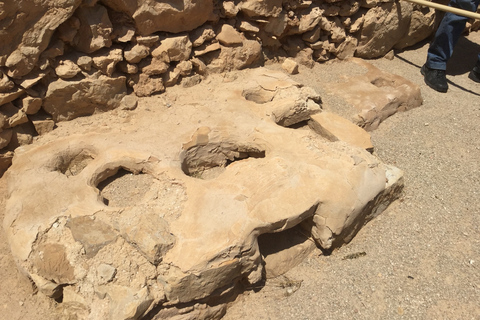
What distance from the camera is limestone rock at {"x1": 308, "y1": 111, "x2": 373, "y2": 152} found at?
3152 millimetres

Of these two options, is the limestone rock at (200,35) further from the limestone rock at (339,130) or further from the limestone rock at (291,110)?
the limestone rock at (339,130)

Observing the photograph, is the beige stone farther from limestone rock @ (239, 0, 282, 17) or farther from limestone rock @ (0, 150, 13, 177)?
limestone rock @ (239, 0, 282, 17)

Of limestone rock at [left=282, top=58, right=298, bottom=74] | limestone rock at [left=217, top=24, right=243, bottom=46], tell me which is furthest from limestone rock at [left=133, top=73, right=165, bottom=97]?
limestone rock at [left=282, top=58, right=298, bottom=74]

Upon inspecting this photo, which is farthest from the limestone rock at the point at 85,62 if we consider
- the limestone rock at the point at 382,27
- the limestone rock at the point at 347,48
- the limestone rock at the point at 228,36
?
the limestone rock at the point at 382,27

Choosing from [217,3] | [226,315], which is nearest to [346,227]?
[226,315]

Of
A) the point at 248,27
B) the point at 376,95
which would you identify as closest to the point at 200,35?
the point at 248,27

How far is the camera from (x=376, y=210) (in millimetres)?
2830

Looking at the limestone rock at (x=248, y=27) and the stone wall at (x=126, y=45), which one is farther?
the limestone rock at (x=248, y=27)

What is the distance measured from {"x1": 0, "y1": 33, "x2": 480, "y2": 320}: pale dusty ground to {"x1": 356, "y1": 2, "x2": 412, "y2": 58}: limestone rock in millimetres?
1644

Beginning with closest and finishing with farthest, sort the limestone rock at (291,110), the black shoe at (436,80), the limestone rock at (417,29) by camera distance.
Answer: the limestone rock at (291,110), the black shoe at (436,80), the limestone rock at (417,29)

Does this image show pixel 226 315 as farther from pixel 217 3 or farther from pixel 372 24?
pixel 372 24

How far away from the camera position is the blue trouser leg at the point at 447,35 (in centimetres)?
421

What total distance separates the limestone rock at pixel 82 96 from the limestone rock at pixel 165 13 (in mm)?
517

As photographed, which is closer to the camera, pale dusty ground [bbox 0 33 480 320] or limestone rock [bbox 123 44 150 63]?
pale dusty ground [bbox 0 33 480 320]
